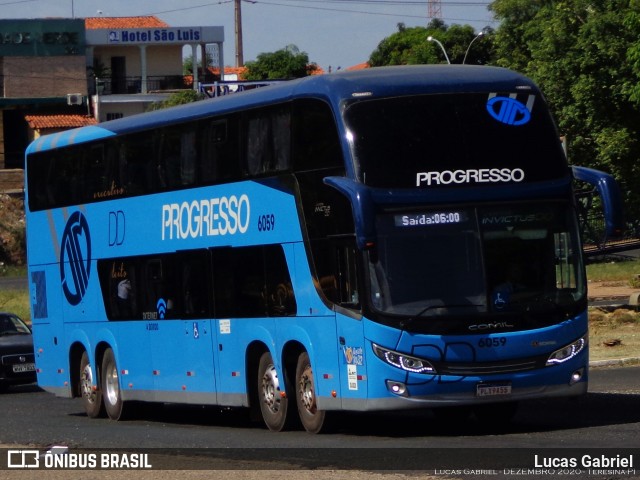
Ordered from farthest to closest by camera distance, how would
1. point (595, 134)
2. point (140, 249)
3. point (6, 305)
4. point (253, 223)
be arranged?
point (6, 305), point (595, 134), point (140, 249), point (253, 223)

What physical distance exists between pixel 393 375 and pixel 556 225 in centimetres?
244

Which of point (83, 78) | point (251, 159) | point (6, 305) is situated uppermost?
point (83, 78)

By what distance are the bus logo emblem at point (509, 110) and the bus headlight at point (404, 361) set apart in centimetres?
279

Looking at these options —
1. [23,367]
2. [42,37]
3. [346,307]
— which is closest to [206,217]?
[346,307]

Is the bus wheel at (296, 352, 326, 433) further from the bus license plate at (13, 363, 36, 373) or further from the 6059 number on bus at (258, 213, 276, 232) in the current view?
the bus license plate at (13, 363, 36, 373)

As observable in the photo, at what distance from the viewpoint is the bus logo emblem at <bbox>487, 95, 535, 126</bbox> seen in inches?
572

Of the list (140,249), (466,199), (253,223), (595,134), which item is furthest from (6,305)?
(466,199)

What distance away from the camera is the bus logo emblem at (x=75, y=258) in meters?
20.6

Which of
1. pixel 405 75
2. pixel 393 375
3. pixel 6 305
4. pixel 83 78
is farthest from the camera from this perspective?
pixel 83 78

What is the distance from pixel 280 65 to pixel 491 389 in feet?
228

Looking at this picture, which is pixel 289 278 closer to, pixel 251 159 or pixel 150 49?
pixel 251 159

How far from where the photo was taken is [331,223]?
14.5 metres

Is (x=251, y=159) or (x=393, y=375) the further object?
(x=251, y=159)

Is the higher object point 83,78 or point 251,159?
point 83,78
